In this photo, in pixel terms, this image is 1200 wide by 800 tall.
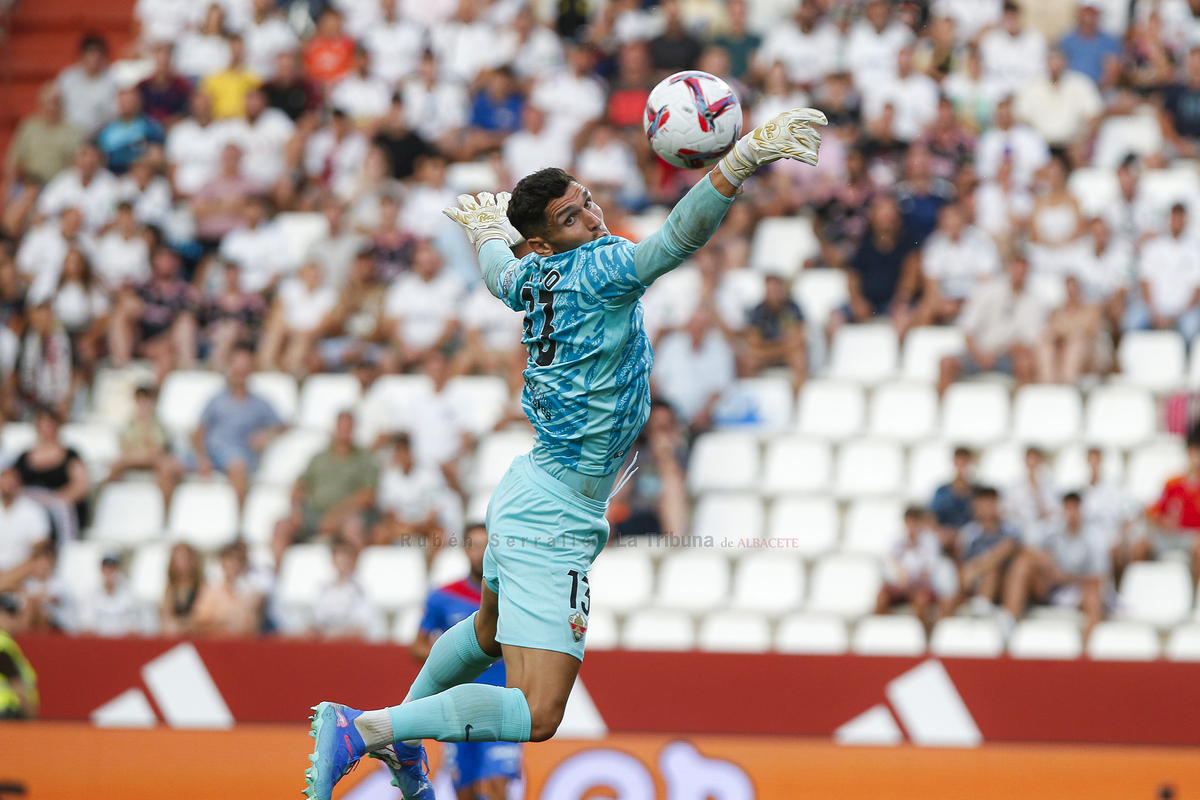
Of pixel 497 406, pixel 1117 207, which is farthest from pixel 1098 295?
pixel 497 406

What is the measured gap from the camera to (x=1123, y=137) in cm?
1397

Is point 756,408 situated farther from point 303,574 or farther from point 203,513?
point 203,513

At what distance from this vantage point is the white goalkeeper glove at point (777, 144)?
5.22 m

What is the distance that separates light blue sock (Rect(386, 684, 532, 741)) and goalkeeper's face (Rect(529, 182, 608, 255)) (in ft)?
5.49

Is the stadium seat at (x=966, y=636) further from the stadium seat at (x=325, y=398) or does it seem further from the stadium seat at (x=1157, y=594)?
the stadium seat at (x=325, y=398)

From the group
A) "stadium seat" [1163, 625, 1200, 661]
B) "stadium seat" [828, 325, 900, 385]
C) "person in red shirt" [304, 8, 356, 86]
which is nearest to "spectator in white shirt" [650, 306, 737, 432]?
"stadium seat" [828, 325, 900, 385]

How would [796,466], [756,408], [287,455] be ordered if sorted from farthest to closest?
[287,455]
[756,408]
[796,466]

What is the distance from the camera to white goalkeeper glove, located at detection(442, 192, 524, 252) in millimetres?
6562

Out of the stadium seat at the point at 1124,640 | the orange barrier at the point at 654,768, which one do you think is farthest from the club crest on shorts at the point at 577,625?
the stadium seat at the point at 1124,640

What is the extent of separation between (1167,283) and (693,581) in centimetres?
467

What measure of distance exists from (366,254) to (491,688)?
8995mm

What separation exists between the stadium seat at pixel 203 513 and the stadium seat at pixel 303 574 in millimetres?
700

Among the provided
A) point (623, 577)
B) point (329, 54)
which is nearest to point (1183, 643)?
point (623, 577)

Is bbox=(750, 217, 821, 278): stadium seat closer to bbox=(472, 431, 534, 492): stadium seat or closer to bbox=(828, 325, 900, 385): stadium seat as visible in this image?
bbox=(828, 325, 900, 385): stadium seat
